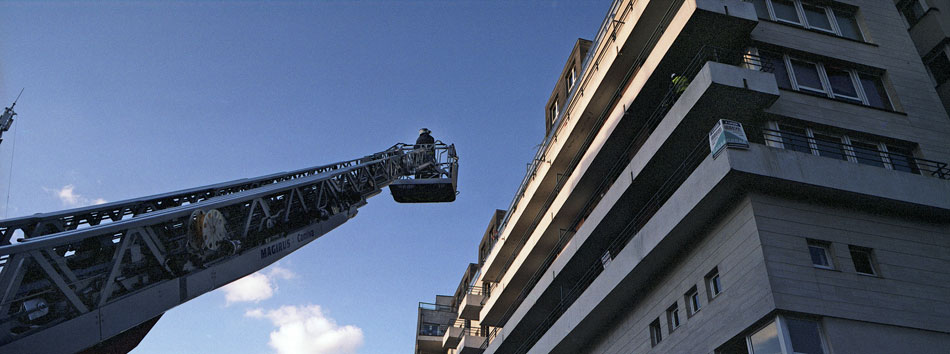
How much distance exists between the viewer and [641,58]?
26.2m

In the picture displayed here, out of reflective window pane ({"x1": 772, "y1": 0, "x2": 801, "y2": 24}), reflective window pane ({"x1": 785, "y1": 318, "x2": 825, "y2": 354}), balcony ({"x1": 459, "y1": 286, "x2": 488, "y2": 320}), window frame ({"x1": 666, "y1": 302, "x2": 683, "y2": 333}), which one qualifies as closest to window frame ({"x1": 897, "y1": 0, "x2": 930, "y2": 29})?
reflective window pane ({"x1": 772, "y1": 0, "x2": 801, "y2": 24})

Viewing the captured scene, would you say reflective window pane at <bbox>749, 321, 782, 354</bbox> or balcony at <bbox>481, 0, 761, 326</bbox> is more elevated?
balcony at <bbox>481, 0, 761, 326</bbox>

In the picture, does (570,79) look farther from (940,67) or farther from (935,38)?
(940,67)

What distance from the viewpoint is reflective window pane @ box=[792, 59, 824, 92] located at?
21.1m

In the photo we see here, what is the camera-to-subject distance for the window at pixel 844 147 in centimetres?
1933

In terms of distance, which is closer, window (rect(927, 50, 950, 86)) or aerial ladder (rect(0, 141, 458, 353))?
aerial ladder (rect(0, 141, 458, 353))

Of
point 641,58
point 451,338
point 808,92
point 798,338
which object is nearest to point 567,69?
point 641,58

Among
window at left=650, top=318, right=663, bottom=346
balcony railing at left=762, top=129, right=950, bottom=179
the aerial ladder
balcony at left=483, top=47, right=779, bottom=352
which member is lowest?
the aerial ladder

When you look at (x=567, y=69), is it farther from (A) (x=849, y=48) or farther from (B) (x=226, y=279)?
(B) (x=226, y=279)

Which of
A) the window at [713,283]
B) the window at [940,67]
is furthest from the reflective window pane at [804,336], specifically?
the window at [940,67]

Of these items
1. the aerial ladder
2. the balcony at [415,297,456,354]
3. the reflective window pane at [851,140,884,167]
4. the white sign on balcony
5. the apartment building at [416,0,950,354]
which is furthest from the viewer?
the balcony at [415,297,456,354]

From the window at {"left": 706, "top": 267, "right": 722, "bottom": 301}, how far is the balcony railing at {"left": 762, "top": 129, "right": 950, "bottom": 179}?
4.38 meters

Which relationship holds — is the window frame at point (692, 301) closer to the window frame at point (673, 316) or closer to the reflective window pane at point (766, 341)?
the window frame at point (673, 316)

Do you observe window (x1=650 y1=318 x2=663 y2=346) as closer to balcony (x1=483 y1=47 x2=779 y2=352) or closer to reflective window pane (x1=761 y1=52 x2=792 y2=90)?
balcony (x1=483 y1=47 x2=779 y2=352)
